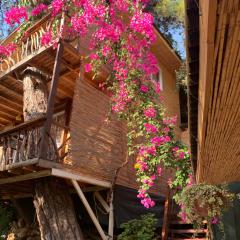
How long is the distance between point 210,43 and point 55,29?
6360mm

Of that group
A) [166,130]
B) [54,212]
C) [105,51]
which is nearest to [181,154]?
[166,130]

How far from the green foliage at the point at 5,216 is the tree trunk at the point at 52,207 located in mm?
3158

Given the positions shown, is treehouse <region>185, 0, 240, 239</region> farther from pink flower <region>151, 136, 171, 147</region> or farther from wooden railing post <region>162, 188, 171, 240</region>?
wooden railing post <region>162, 188, 171, 240</region>

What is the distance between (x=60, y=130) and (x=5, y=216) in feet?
9.86

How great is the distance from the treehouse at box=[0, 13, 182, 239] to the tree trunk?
2.2 inches

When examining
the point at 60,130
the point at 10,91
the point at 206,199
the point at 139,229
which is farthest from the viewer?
the point at 10,91

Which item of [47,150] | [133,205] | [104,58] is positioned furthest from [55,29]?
[133,205]

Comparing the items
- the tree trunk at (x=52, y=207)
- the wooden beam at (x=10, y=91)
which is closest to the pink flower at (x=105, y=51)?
the tree trunk at (x=52, y=207)

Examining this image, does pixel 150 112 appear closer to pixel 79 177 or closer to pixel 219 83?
pixel 79 177

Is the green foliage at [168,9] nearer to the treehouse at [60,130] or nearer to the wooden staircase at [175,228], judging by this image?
the treehouse at [60,130]

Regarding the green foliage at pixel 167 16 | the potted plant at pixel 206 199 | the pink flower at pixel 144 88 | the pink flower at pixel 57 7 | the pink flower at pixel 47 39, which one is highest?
the green foliage at pixel 167 16

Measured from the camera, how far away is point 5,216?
32.1 feet

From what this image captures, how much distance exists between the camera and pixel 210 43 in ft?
6.39

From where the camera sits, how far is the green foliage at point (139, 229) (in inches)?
297
